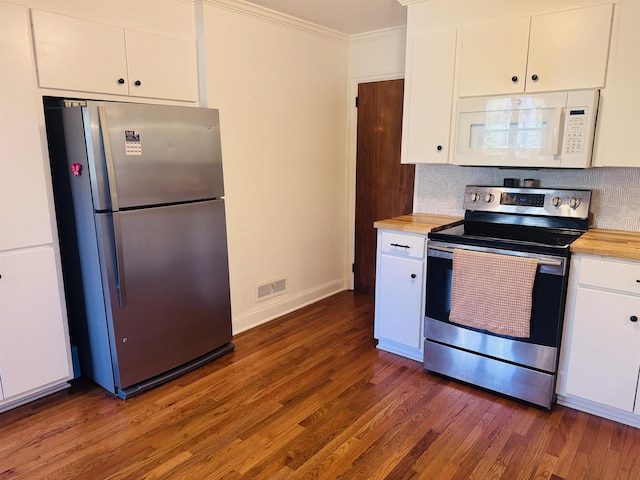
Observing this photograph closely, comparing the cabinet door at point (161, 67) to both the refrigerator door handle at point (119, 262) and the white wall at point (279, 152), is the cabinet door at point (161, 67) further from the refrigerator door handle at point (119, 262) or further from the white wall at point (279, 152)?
the refrigerator door handle at point (119, 262)

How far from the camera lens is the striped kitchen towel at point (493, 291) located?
7.38 feet

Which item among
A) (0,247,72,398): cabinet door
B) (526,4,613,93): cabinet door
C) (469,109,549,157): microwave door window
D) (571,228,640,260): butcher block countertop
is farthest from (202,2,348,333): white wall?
(571,228,640,260): butcher block countertop

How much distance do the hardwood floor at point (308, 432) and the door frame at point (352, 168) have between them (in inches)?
62.0

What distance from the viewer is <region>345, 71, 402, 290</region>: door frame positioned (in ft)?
12.8

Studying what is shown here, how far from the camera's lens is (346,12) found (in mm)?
3195

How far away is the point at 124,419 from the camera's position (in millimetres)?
2260

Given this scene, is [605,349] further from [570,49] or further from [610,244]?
[570,49]

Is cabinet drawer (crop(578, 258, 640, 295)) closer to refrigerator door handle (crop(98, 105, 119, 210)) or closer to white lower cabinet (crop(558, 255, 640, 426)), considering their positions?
white lower cabinet (crop(558, 255, 640, 426))

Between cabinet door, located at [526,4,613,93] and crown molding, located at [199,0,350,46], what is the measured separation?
1.75 meters

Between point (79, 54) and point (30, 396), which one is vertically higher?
point (79, 54)

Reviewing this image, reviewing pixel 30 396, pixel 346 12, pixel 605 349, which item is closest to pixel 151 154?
pixel 30 396

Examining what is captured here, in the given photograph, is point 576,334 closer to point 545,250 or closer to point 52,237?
point 545,250

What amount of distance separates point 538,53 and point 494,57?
0.78 ft

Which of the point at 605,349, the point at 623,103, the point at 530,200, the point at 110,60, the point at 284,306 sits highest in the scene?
the point at 110,60
